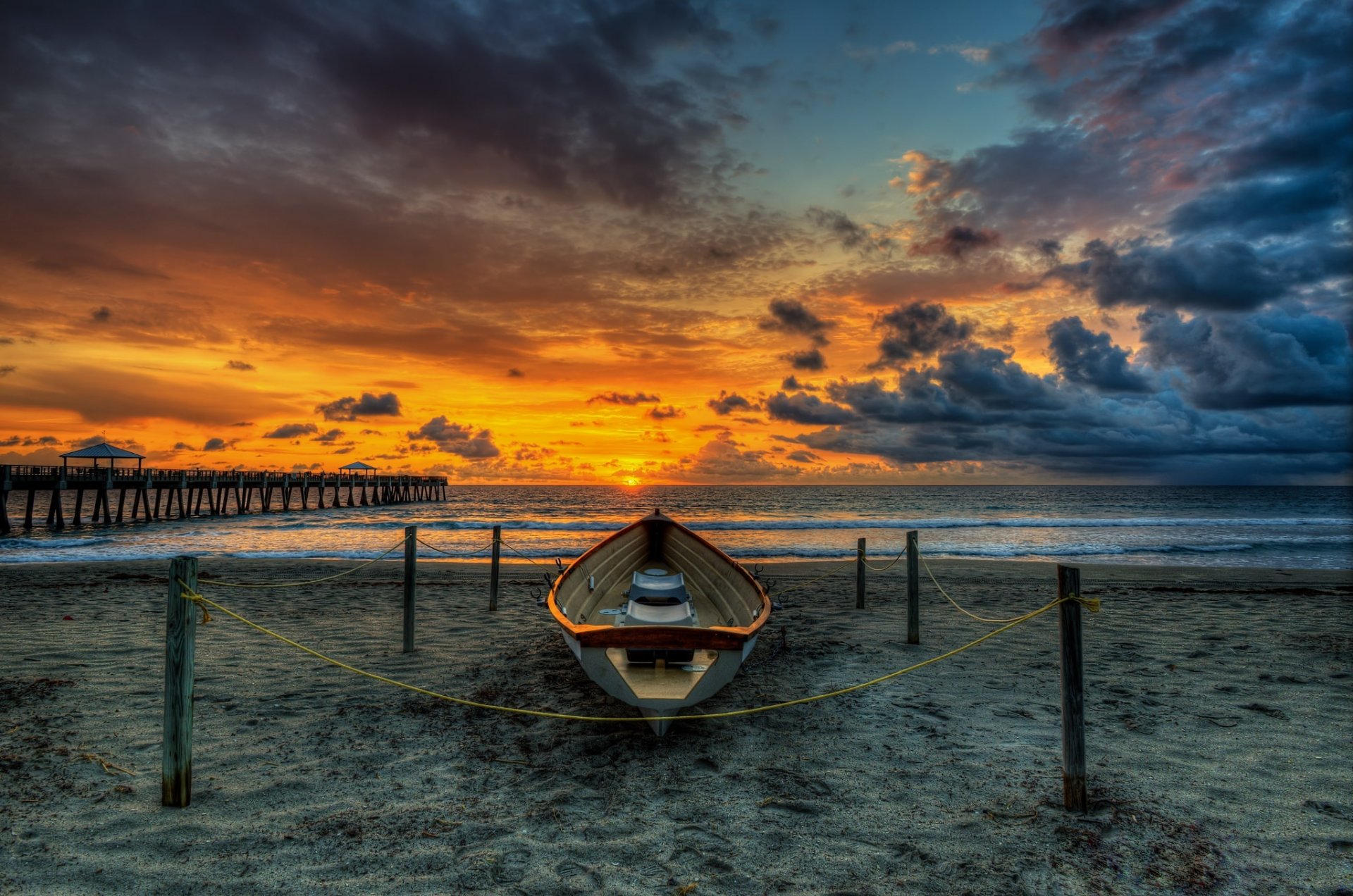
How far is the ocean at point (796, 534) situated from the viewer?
20531mm

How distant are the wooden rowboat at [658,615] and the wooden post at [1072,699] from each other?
6.95 feet

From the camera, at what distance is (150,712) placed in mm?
5383

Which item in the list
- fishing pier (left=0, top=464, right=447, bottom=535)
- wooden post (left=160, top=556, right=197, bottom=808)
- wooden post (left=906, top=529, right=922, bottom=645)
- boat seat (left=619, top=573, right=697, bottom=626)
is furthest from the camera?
fishing pier (left=0, top=464, right=447, bottom=535)

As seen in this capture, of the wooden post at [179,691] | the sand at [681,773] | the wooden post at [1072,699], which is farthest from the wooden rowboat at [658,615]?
the wooden post at [179,691]

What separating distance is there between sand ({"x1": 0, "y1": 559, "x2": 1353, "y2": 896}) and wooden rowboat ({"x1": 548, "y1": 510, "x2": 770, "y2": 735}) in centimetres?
49

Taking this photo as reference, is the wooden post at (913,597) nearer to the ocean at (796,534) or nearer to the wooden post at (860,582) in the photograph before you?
the wooden post at (860,582)

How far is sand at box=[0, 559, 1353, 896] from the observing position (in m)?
3.37

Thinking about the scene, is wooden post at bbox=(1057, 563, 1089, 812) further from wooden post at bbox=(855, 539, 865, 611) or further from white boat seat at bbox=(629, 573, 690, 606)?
wooden post at bbox=(855, 539, 865, 611)

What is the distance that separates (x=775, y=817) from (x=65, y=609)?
37.4 ft

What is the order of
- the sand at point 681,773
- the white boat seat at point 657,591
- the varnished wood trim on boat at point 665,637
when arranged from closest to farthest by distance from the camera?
the sand at point 681,773
the varnished wood trim on boat at point 665,637
the white boat seat at point 657,591

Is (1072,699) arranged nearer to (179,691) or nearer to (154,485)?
(179,691)

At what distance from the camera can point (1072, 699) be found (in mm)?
3859

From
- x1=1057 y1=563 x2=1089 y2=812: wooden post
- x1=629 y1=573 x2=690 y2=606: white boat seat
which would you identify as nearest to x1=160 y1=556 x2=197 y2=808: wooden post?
x1=629 y1=573 x2=690 y2=606: white boat seat

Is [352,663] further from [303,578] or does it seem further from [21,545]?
[21,545]
